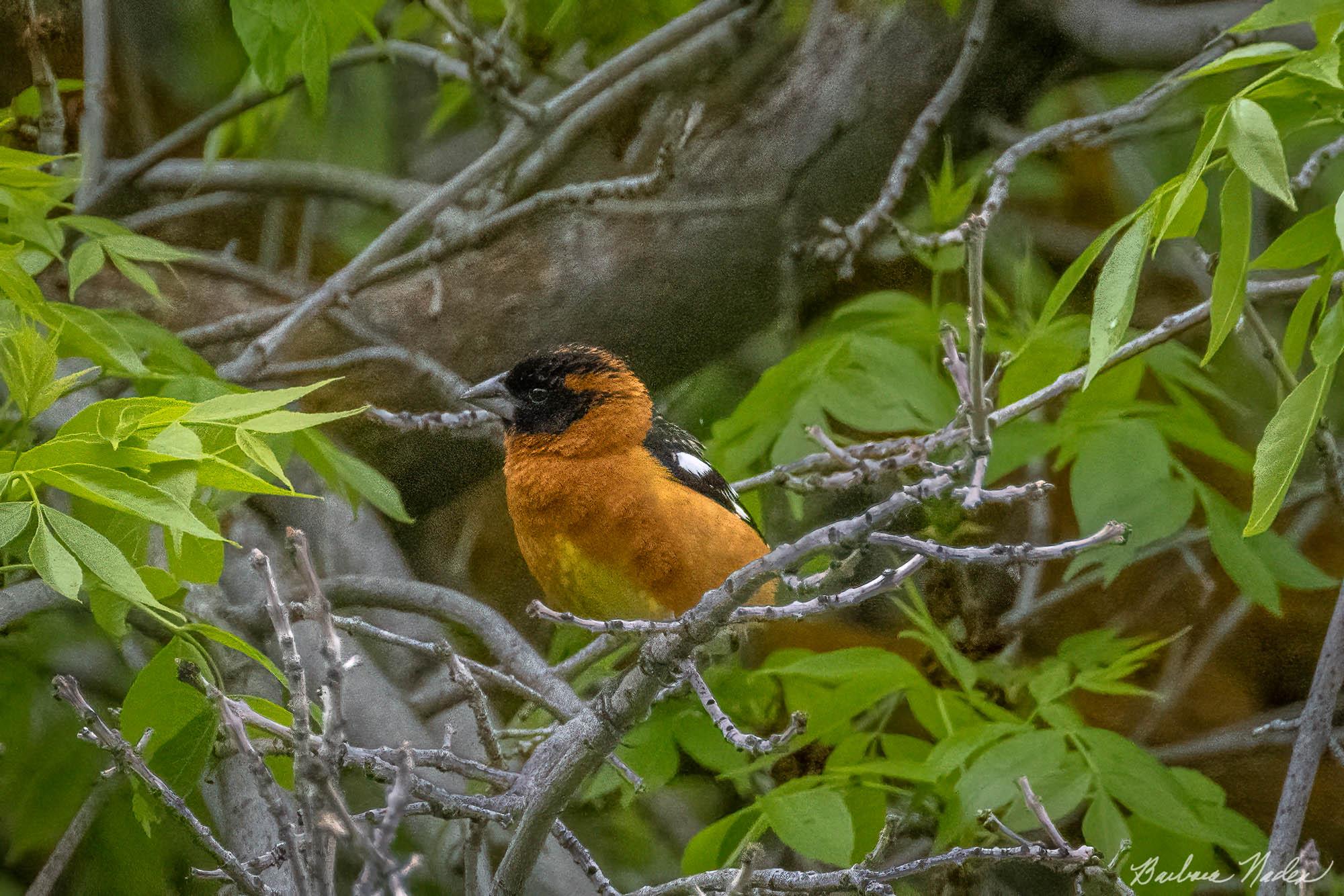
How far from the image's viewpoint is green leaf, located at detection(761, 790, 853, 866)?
3.82ft

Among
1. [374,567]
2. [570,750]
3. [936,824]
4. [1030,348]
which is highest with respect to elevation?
[1030,348]

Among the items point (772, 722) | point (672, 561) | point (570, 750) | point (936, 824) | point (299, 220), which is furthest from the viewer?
point (299, 220)

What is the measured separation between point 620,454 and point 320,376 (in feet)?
2.01

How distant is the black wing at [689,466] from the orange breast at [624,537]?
0.02 metres

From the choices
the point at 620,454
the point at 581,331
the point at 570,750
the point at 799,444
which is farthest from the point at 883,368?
the point at 570,750

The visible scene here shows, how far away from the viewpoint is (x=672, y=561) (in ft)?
4.13

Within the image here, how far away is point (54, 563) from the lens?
0.78 m

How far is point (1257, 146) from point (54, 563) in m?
0.85

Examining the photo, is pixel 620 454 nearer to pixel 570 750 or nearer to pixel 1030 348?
pixel 570 750

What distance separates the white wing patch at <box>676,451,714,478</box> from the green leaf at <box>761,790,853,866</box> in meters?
0.38

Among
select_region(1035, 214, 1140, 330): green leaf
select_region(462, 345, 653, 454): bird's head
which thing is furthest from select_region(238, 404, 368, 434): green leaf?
select_region(1035, 214, 1140, 330): green leaf

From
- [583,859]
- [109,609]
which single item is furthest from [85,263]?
[583,859]

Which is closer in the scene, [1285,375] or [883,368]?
[1285,375]

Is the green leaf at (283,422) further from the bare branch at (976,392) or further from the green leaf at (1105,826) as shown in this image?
the green leaf at (1105,826)
